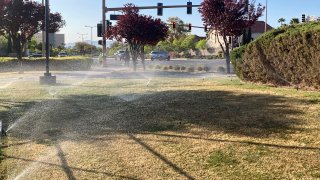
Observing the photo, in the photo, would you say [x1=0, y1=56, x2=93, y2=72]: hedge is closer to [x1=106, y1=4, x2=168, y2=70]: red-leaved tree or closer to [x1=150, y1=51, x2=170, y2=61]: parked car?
[x1=106, y1=4, x2=168, y2=70]: red-leaved tree

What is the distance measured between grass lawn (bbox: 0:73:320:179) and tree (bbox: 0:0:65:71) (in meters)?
19.3

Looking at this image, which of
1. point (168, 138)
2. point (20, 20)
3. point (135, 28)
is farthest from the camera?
point (20, 20)

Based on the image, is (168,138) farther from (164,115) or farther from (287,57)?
(287,57)

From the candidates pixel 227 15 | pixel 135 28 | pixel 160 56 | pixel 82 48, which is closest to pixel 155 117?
pixel 227 15

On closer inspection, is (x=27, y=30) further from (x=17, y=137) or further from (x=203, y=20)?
(x=17, y=137)

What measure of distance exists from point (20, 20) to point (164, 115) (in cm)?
2306

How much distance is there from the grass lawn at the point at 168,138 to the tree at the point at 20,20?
19275mm

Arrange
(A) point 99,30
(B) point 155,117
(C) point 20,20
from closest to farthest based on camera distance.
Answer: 1. (B) point 155,117
2. (C) point 20,20
3. (A) point 99,30

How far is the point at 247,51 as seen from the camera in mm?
12930

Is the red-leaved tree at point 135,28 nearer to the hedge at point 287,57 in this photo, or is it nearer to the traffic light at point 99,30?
the traffic light at point 99,30

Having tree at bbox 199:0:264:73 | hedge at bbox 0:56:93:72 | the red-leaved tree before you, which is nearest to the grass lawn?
tree at bbox 199:0:264:73

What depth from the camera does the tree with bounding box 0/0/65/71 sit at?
28266mm

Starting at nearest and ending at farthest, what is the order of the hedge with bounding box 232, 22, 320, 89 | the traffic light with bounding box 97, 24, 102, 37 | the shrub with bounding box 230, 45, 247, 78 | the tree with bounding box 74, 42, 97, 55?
the hedge with bounding box 232, 22, 320, 89 < the shrub with bounding box 230, 45, 247, 78 < the traffic light with bounding box 97, 24, 102, 37 < the tree with bounding box 74, 42, 97, 55

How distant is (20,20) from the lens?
1130 inches
